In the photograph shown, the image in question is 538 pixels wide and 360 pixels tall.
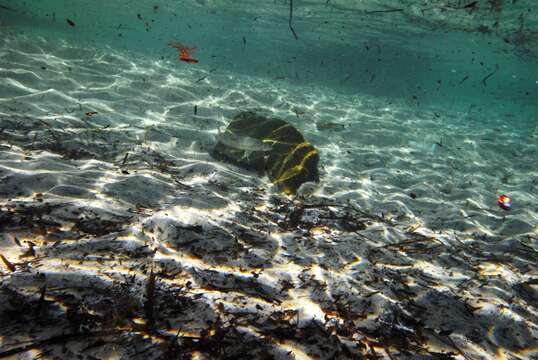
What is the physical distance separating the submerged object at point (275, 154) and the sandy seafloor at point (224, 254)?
1.26ft

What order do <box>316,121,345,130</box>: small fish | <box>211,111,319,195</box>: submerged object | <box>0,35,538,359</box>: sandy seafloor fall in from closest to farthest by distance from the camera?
<box>0,35,538,359</box>: sandy seafloor < <box>211,111,319,195</box>: submerged object < <box>316,121,345,130</box>: small fish

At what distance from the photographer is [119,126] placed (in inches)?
287

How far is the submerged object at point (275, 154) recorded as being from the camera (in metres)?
6.34

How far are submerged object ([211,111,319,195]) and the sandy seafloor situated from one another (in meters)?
0.38

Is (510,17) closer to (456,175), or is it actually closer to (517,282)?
(456,175)

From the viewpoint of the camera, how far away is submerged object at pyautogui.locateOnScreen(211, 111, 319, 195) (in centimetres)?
634

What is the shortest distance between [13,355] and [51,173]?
2937 mm

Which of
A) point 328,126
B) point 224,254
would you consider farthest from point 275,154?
point 328,126

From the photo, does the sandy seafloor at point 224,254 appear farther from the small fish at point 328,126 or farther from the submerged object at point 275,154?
the small fish at point 328,126

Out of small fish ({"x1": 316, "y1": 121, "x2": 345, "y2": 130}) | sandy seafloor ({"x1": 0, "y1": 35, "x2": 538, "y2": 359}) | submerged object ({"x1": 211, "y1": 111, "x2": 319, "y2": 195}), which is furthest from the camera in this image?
small fish ({"x1": 316, "y1": 121, "x2": 345, "y2": 130})

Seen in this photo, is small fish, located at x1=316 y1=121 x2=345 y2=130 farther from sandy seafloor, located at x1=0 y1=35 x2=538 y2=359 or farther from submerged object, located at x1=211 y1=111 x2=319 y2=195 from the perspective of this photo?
submerged object, located at x1=211 y1=111 x2=319 y2=195

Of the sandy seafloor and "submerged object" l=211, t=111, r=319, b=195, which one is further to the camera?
"submerged object" l=211, t=111, r=319, b=195

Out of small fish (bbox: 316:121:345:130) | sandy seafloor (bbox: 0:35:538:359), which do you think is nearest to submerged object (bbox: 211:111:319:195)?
sandy seafloor (bbox: 0:35:538:359)

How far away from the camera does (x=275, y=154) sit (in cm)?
686
